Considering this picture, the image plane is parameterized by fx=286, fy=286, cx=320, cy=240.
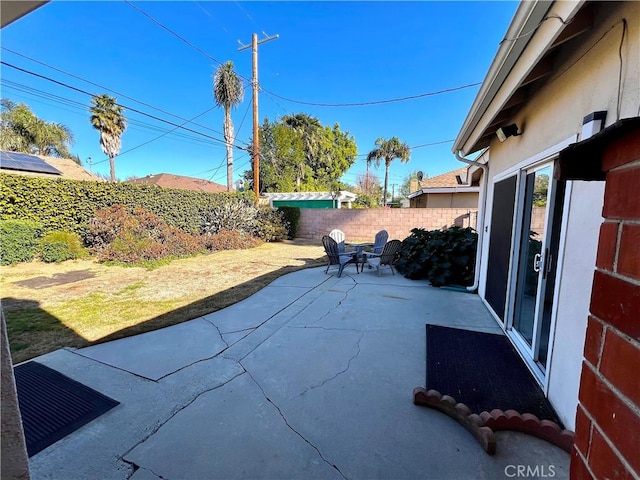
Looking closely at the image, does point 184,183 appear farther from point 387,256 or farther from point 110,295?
point 387,256

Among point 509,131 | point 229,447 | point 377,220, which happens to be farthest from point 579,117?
point 377,220

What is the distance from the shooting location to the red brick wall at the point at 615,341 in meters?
0.57

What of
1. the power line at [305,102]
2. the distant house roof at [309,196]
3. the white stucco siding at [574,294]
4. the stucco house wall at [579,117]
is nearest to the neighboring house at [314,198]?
the distant house roof at [309,196]

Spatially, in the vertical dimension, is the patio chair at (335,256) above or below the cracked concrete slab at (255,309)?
above

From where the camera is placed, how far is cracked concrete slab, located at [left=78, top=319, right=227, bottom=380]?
9.06ft

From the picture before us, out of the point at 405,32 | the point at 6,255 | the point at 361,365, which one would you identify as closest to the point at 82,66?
the point at 6,255

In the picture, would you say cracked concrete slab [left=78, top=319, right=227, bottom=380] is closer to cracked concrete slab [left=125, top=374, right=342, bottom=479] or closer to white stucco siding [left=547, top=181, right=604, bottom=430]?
cracked concrete slab [left=125, top=374, right=342, bottom=479]

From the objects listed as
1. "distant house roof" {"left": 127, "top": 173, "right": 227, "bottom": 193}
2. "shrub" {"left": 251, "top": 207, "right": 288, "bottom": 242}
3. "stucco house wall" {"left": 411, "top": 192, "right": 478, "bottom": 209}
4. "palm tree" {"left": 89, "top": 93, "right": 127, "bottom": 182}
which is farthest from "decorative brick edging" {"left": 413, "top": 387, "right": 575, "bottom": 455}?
"distant house roof" {"left": 127, "top": 173, "right": 227, "bottom": 193}

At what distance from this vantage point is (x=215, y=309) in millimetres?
4309

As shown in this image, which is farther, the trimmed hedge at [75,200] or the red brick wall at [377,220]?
the red brick wall at [377,220]

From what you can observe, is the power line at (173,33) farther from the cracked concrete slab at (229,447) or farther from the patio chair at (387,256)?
the cracked concrete slab at (229,447)

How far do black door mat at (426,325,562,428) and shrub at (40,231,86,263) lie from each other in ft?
29.6

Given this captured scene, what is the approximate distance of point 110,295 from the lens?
197 inches

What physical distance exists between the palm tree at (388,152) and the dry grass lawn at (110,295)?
2395cm
